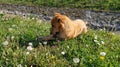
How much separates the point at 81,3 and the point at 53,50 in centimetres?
2532

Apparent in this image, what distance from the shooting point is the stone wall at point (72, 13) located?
1086 inches

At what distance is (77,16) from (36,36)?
19.5 m

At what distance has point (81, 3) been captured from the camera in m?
34.0

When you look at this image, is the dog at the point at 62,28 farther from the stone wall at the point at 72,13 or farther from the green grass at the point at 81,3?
the green grass at the point at 81,3

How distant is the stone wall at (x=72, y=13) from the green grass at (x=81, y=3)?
1.28 m

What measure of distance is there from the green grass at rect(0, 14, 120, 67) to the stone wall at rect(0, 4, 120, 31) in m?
15.7

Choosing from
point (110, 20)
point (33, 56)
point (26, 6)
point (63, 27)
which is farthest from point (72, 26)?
point (26, 6)

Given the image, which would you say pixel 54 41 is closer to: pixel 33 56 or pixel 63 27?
pixel 63 27

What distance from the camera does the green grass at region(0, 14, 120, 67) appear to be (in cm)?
819

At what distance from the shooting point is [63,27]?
9.62m

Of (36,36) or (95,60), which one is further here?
(36,36)

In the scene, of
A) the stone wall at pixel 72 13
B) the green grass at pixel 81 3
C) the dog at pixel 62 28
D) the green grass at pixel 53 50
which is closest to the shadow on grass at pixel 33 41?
the green grass at pixel 53 50

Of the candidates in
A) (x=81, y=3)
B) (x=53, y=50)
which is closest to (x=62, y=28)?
(x=53, y=50)

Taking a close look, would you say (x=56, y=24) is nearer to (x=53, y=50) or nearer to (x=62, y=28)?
(x=62, y=28)
